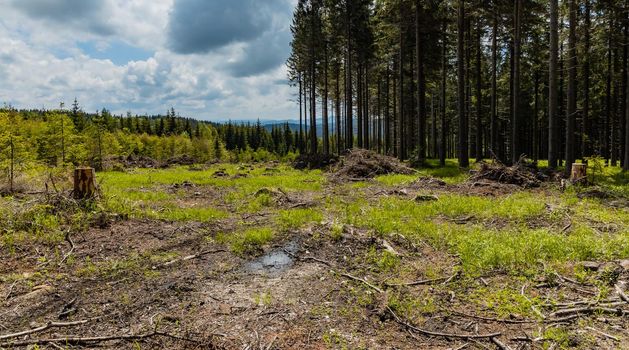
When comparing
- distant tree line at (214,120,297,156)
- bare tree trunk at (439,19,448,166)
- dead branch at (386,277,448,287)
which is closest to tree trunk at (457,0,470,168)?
bare tree trunk at (439,19,448,166)

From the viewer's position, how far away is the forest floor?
3879 mm

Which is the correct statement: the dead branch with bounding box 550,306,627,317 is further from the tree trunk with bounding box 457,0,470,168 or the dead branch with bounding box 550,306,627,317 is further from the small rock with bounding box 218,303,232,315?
the tree trunk with bounding box 457,0,470,168

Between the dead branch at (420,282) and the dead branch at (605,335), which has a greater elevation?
the dead branch at (605,335)

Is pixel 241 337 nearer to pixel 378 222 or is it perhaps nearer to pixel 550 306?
pixel 550 306

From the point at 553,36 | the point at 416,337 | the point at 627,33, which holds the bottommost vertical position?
the point at 416,337

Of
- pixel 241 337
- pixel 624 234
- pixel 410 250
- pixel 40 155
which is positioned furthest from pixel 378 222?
pixel 40 155

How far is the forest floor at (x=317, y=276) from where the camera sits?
388 centimetres

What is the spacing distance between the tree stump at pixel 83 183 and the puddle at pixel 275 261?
5.44 metres

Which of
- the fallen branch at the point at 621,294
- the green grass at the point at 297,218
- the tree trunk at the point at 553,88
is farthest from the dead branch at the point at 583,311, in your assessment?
the tree trunk at the point at 553,88

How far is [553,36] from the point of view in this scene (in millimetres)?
15125

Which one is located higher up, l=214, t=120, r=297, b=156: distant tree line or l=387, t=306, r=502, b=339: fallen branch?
l=214, t=120, r=297, b=156: distant tree line

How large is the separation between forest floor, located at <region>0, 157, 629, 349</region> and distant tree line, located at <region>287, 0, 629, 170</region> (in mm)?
11034

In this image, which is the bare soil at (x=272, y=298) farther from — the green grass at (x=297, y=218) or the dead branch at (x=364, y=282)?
the green grass at (x=297, y=218)

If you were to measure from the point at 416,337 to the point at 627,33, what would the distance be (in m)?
25.9
